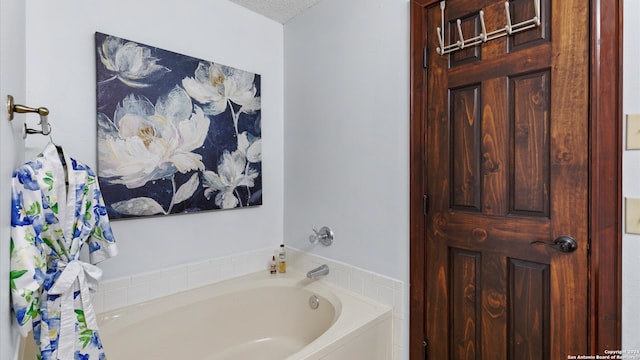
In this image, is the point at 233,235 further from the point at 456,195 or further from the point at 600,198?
the point at 600,198

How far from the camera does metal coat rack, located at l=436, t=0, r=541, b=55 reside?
46.9 inches

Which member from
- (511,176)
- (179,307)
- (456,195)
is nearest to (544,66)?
(511,176)

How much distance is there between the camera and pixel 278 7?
207cm

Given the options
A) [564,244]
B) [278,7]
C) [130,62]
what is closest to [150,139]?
[130,62]

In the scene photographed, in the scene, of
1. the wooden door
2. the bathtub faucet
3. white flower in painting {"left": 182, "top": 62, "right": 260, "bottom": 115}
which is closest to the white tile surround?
the bathtub faucet

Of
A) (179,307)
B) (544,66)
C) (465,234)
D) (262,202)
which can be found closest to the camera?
(544,66)

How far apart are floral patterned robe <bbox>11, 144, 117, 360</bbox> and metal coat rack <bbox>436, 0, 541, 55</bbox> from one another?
158 centimetres

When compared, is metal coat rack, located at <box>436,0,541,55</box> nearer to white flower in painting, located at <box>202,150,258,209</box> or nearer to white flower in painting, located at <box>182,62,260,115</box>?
white flower in painting, located at <box>182,62,260,115</box>

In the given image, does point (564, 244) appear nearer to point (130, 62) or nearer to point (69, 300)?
point (69, 300)

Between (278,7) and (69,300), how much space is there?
1.94 meters

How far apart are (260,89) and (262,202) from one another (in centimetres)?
78

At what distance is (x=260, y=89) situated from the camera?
7.04 ft

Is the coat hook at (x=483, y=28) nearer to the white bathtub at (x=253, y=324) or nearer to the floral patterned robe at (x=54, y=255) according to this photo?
the white bathtub at (x=253, y=324)

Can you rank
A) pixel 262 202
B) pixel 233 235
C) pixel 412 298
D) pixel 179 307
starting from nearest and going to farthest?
1. pixel 412 298
2. pixel 179 307
3. pixel 233 235
4. pixel 262 202
